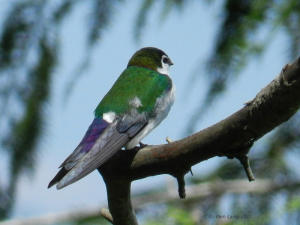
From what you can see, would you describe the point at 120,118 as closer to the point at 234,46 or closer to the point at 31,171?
the point at 31,171

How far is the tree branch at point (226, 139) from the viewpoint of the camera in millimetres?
1529

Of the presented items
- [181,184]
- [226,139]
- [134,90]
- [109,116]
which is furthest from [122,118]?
[226,139]

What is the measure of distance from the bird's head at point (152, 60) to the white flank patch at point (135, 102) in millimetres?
872

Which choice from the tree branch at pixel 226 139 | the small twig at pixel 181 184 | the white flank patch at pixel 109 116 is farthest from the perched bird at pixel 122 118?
the small twig at pixel 181 184

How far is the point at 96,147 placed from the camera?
2.49m

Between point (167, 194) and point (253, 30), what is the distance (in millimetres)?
1248

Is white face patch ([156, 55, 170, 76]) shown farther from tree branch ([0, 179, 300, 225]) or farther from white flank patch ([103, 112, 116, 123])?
white flank patch ([103, 112, 116, 123])

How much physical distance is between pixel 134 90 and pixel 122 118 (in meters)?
0.24

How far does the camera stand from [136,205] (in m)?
3.24

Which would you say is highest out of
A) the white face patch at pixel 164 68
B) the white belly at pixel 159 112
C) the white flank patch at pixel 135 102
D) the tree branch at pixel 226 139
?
the white face patch at pixel 164 68

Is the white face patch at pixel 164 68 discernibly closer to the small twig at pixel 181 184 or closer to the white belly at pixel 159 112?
the white belly at pixel 159 112

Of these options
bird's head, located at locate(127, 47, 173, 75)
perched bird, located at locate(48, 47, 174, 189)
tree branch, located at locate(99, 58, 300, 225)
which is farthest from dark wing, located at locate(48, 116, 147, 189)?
bird's head, located at locate(127, 47, 173, 75)

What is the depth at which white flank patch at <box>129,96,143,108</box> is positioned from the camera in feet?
10.3

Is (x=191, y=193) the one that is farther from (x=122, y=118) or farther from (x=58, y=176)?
(x=58, y=176)
